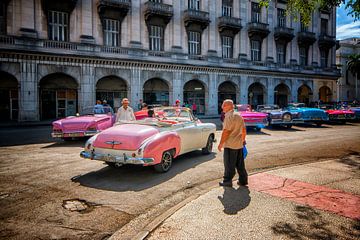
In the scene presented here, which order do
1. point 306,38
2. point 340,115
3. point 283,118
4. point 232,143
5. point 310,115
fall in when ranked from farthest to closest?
point 306,38, point 340,115, point 310,115, point 283,118, point 232,143

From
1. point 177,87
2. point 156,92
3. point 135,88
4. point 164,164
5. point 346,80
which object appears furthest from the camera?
point 346,80

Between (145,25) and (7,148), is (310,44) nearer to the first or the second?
(145,25)

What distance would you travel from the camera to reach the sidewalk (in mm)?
3461

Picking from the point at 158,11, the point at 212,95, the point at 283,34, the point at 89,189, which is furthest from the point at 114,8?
the point at 89,189

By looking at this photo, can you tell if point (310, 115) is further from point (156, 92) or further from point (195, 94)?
point (156, 92)

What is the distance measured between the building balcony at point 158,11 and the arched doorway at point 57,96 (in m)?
9.18

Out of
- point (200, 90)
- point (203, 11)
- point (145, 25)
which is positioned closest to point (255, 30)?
point (203, 11)

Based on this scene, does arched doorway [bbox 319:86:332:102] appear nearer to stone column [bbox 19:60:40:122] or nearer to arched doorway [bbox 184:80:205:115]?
arched doorway [bbox 184:80:205:115]

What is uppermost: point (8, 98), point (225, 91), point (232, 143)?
point (225, 91)

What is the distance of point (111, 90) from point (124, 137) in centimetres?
1973

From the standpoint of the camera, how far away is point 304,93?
127 ft

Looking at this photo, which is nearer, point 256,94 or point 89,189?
point 89,189

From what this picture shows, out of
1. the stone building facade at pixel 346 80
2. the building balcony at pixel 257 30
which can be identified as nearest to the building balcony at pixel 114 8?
the building balcony at pixel 257 30

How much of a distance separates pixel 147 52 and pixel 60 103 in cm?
901
